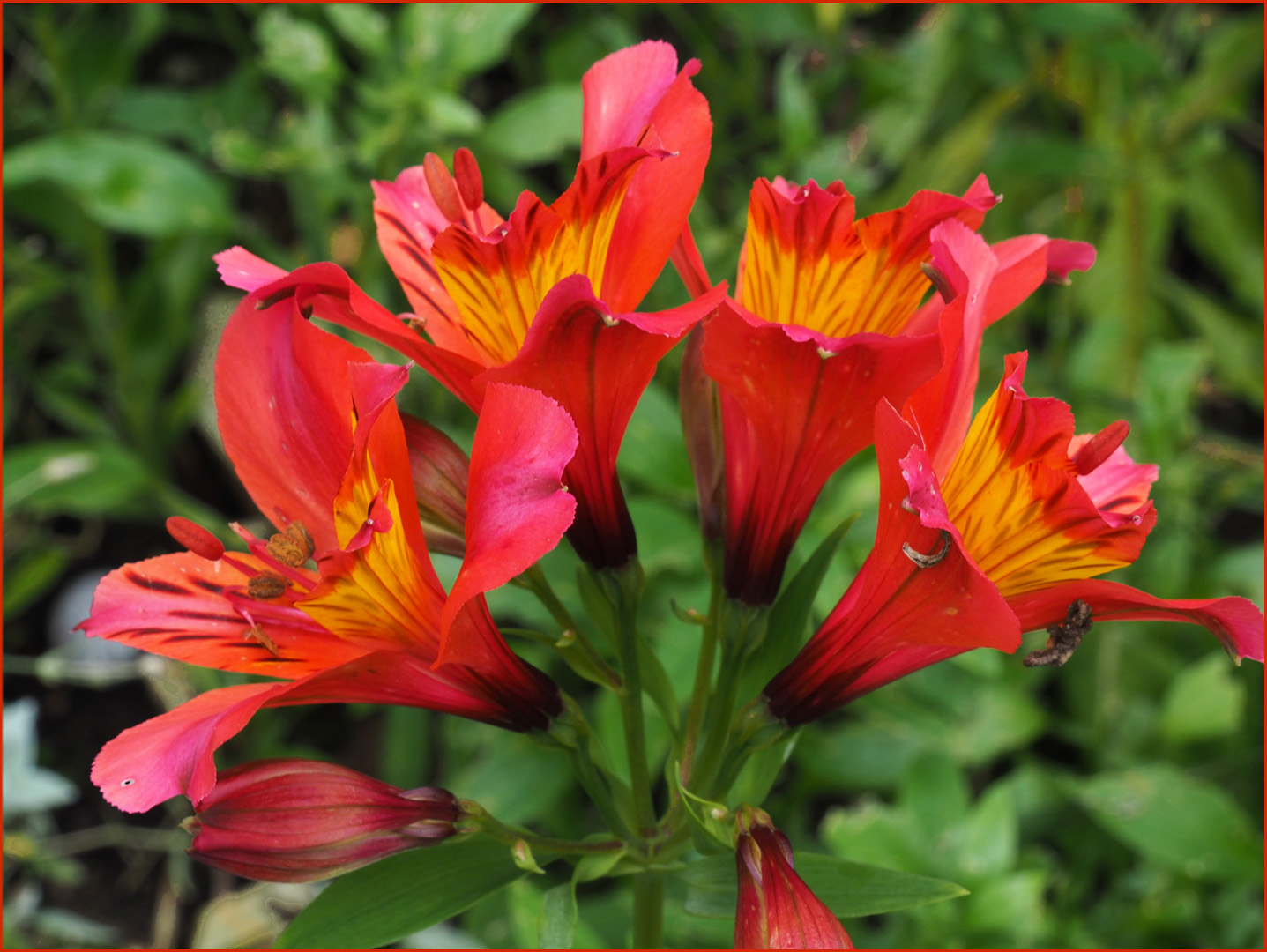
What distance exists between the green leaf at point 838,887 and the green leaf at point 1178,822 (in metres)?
0.80

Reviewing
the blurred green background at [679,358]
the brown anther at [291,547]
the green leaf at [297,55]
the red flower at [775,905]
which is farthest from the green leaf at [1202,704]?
the green leaf at [297,55]

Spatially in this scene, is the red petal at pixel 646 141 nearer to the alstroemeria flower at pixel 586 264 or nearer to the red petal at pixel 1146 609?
the alstroemeria flower at pixel 586 264

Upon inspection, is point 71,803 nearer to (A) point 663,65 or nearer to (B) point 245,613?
(B) point 245,613

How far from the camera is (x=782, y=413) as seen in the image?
56 cm

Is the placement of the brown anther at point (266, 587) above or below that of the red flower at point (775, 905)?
above

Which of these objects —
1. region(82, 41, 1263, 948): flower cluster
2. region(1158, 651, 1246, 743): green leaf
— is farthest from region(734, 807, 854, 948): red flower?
region(1158, 651, 1246, 743): green leaf

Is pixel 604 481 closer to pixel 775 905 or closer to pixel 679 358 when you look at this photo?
pixel 775 905

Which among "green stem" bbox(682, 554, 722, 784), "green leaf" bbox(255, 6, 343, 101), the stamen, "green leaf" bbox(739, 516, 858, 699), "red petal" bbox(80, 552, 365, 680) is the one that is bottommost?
"green stem" bbox(682, 554, 722, 784)

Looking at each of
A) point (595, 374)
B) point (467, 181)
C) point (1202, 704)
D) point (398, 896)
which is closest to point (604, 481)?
point (595, 374)

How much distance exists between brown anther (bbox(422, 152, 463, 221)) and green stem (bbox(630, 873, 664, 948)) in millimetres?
431

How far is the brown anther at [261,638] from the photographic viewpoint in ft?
1.77

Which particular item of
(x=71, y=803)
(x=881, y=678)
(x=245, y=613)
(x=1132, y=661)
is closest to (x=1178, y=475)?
(x=1132, y=661)

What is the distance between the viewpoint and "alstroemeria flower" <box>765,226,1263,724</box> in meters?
0.49

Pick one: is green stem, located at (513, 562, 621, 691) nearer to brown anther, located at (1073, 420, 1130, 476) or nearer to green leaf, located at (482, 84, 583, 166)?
brown anther, located at (1073, 420, 1130, 476)
